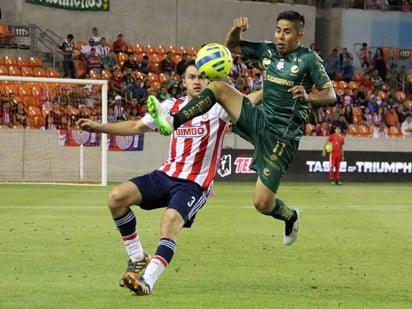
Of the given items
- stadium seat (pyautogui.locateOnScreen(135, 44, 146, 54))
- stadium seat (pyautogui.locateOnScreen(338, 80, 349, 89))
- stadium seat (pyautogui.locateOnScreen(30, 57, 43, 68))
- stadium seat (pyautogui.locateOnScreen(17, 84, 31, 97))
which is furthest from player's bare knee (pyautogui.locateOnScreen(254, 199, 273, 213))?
stadium seat (pyautogui.locateOnScreen(338, 80, 349, 89))

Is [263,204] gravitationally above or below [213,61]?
below

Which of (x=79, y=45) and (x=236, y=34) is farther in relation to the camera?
(x=79, y=45)

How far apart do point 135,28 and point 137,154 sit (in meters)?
7.98

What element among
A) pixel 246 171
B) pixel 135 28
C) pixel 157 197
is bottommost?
pixel 246 171

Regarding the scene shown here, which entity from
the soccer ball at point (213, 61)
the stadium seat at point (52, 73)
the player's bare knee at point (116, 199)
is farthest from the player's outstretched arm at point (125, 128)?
the stadium seat at point (52, 73)

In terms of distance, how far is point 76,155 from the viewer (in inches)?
1022

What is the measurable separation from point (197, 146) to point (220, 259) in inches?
110

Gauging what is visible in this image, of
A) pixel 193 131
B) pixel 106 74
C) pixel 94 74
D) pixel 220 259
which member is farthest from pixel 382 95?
pixel 193 131

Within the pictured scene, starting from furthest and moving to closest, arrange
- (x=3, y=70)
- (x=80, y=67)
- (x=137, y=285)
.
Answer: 1. (x=80, y=67)
2. (x=3, y=70)
3. (x=137, y=285)

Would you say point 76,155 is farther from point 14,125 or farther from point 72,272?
point 72,272

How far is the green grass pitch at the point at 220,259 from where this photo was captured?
312 inches

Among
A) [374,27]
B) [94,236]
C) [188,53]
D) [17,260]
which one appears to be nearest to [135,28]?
[188,53]

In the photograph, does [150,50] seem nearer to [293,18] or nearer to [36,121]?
[36,121]

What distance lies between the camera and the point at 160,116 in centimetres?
769
